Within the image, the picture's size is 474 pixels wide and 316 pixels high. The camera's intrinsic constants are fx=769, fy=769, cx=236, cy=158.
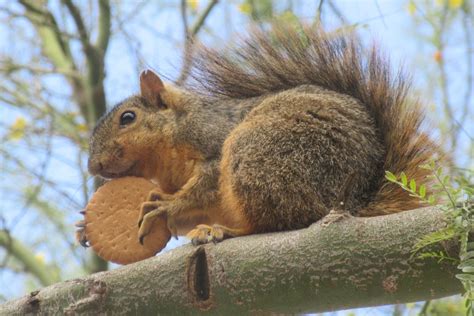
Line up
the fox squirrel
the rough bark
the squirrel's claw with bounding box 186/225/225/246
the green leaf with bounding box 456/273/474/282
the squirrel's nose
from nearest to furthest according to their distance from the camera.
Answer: the green leaf with bounding box 456/273/474/282 → the rough bark → the squirrel's claw with bounding box 186/225/225/246 → the fox squirrel → the squirrel's nose

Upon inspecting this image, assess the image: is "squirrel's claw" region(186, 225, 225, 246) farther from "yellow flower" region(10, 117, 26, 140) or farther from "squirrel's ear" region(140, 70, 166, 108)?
"yellow flower" region(10, 117, 26, 140)

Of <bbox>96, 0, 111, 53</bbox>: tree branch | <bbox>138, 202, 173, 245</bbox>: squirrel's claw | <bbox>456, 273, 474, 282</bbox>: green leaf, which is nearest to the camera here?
<bbox>456, 273, 474, 282</bbox>: green leaf

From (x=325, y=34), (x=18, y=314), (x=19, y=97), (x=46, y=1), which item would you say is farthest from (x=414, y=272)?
(x=19, y=97)

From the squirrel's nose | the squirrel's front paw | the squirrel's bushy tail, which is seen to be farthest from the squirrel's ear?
the squirrel's front paw

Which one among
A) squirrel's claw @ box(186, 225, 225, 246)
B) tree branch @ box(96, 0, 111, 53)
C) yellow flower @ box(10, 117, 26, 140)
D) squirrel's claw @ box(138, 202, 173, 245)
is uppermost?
tree branch @ box(96, 0, 111, 53)

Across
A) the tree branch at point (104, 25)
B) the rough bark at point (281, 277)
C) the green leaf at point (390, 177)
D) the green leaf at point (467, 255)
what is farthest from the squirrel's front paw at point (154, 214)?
the tree branch at point (104, 25)

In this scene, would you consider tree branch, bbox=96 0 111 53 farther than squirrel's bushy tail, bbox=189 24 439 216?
Yes

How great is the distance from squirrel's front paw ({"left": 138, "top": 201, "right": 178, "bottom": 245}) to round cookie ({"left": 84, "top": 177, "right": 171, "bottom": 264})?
2 cm

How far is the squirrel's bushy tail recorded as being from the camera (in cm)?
223

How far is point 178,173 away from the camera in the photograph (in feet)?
8.34

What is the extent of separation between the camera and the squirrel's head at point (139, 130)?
8.63 ft

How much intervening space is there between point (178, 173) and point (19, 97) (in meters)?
2.23

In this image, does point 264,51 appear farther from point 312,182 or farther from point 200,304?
point 200,304

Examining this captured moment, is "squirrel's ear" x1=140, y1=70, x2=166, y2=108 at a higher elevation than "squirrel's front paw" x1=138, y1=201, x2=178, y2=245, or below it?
higher
